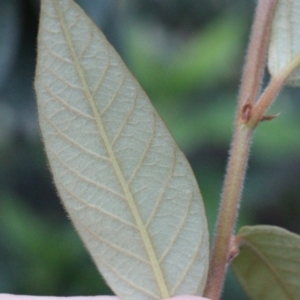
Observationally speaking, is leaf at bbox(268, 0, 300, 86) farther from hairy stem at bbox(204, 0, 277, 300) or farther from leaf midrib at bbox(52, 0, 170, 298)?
leaf midrib at bbox(52, 0, 170, 298)

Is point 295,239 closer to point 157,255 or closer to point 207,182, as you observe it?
point 157,255

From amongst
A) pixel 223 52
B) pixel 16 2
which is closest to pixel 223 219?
pixel 16 2

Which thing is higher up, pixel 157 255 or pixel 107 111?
pixel 107 111

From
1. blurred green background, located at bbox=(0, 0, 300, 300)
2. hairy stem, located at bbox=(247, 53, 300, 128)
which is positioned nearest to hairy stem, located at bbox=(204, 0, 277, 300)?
hairy stem, located at bbox=(247, 53, 300, 128)

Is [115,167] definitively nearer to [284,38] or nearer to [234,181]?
[234,181]

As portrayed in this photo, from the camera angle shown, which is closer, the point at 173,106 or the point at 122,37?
the point at 122,37
